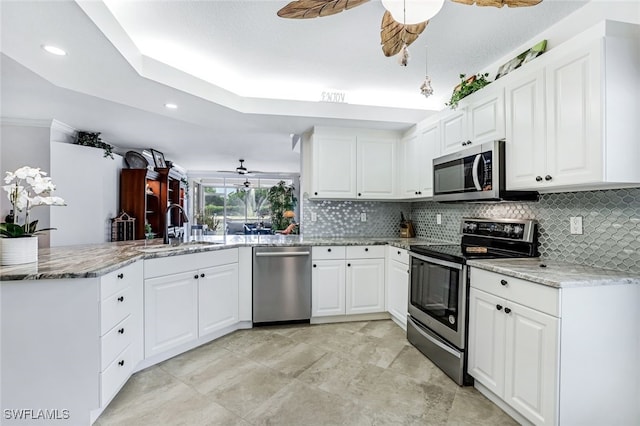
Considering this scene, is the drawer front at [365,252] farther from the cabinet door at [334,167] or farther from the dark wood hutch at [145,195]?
the dark wood hutch at [145,195]

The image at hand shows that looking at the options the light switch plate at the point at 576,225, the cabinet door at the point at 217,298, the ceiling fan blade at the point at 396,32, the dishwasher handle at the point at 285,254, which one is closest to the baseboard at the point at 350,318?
the dishwasher handle at the point at 285,254

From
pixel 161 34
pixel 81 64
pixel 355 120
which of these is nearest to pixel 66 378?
pixel 81 64

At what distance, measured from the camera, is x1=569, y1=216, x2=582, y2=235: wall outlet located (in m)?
1.90

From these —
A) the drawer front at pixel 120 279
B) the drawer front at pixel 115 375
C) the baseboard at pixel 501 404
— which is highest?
the drawer front at pixel 120 279

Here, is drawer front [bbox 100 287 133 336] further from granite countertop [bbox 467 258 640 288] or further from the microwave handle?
the microwave handle

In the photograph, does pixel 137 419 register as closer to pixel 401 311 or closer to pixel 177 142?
pixel 401 311

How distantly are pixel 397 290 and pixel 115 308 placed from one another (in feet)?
7.90

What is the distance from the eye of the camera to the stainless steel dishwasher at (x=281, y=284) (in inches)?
121

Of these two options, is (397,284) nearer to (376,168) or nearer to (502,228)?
(502,228)

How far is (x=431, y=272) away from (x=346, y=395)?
3.66 feet

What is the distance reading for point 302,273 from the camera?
3.16 metres

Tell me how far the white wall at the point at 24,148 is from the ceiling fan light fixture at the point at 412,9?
13.4ft

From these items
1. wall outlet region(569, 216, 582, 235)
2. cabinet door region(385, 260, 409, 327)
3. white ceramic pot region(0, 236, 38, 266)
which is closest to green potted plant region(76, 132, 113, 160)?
white ceramic pot region(0, 236, 38, 266)

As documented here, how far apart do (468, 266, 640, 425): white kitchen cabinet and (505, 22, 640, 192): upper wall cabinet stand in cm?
62
